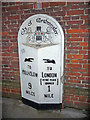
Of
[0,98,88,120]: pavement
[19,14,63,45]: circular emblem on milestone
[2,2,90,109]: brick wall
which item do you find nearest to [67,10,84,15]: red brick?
[2,2,90,109]: brick wall

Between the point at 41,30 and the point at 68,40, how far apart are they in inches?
22.4

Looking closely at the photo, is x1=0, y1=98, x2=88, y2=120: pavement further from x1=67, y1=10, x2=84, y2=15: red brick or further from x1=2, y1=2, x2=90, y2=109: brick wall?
x1=67, y1=10, x2=84, y2=15: red brick

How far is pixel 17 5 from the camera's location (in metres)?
2.48

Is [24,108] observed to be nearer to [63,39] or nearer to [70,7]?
[63,39]

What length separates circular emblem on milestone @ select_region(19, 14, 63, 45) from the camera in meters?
2.22

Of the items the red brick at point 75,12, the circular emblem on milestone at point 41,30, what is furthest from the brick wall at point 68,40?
the circular emblem on milestone at point 41,30

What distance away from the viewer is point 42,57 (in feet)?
7.66

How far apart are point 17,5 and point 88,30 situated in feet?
5.13

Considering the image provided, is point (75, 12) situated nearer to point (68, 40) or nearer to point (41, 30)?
point (68, 40)

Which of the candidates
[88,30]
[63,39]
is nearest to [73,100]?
[63,39]

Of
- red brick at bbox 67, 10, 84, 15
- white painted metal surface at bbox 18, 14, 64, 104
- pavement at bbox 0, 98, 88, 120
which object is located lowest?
pavement at bbox 0, 98, 88, 120

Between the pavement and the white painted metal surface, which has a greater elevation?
the white painted metal surface

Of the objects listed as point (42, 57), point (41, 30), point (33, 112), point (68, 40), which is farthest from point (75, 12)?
point (33, 112)

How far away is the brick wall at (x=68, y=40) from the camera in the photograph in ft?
7.22
